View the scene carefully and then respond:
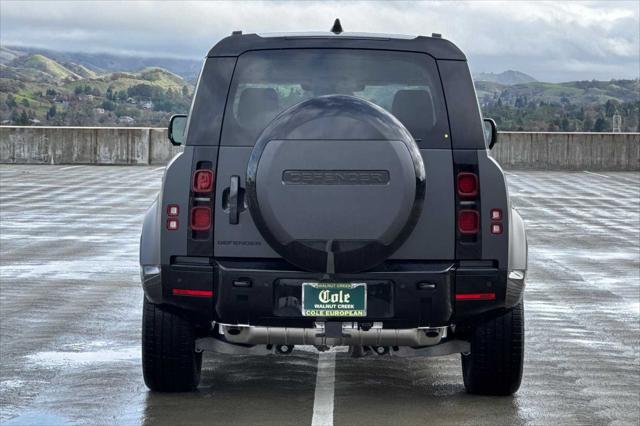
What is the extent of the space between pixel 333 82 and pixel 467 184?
1007 mm

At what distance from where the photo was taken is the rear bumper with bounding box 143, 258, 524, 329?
745cm

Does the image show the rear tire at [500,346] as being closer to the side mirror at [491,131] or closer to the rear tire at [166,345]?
the side mirror at [491,131]

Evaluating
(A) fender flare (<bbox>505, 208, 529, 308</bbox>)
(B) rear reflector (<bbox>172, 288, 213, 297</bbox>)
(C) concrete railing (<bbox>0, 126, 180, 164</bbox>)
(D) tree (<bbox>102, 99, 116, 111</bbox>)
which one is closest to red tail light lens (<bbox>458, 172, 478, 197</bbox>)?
(A) fender flare (<bbox>505, 208, 529, 308</bbox>)

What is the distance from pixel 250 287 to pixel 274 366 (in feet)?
6.50

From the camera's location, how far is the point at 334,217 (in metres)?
7.18

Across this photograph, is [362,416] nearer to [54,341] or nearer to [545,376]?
[545,376]

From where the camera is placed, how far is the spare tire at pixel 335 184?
716 cm

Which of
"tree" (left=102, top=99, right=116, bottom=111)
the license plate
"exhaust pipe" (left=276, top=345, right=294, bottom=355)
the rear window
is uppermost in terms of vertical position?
"tree" (left=102, top=99, right=116, bottom=111)

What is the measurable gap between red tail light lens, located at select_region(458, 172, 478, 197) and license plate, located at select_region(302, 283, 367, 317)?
73cm

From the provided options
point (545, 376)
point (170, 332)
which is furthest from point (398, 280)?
point (545, 376)

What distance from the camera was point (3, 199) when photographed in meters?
26.3

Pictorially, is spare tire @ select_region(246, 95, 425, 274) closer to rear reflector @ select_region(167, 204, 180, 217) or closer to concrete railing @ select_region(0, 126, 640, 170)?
rear reflector @ select_region(167, 204, 180, 217)

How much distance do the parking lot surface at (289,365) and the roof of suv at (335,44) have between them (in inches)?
77.7

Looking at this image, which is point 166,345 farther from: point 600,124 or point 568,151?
point 600,124
